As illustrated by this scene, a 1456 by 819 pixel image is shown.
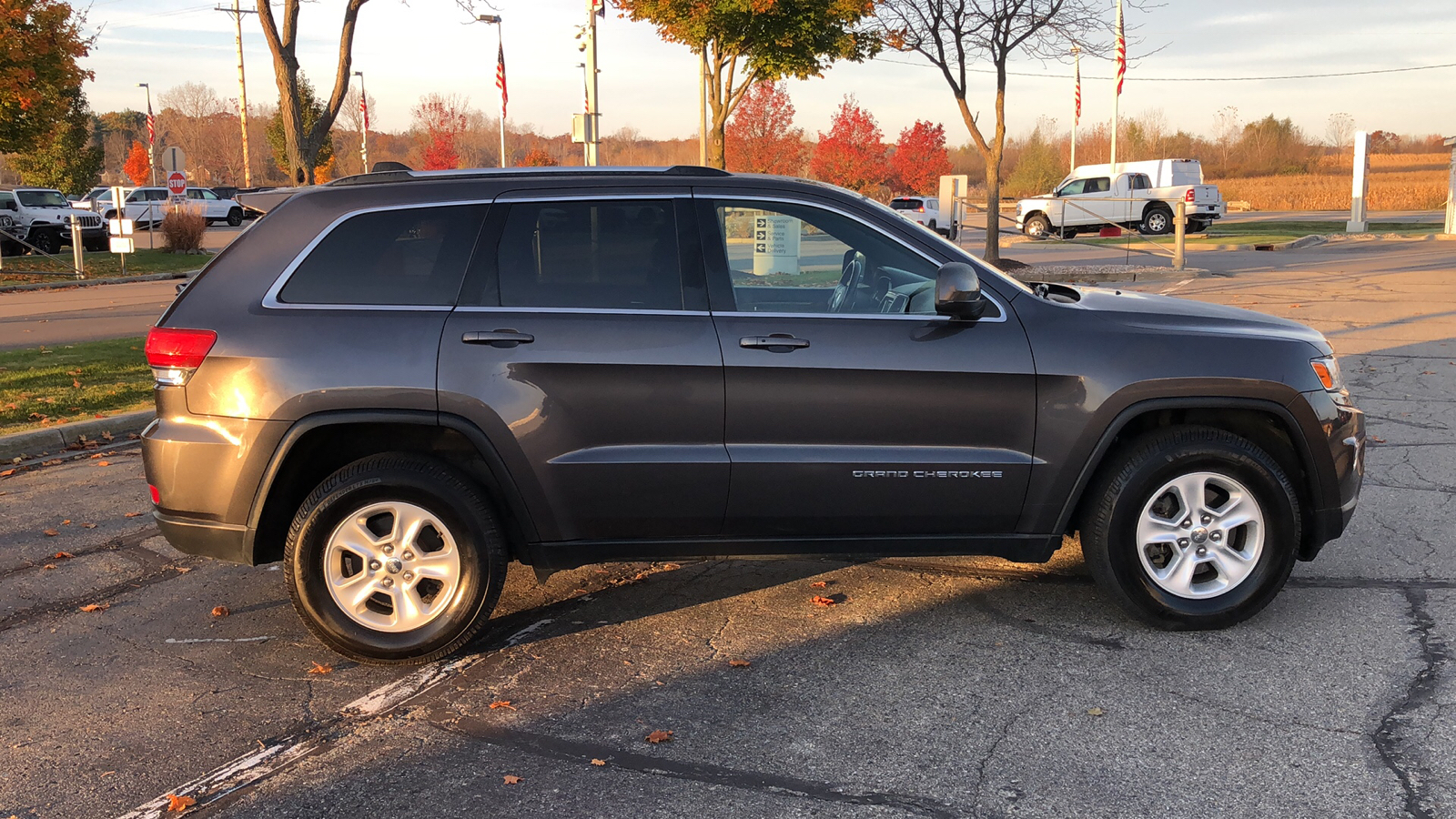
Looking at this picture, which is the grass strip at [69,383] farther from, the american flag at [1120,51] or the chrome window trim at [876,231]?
the american flag at [1120,51]

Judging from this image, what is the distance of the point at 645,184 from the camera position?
434 cm

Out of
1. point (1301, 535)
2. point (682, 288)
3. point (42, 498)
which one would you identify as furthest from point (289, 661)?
point (1301, 535)

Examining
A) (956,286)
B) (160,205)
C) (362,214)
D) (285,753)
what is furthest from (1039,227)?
(285,753)

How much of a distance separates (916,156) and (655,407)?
2144 inches

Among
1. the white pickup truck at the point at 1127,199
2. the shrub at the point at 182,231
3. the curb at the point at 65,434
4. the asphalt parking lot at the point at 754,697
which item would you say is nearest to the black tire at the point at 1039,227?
A: the white pickup truck at the point at 1127,199

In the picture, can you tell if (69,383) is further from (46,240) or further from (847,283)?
(46,240)

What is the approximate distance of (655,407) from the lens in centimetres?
414

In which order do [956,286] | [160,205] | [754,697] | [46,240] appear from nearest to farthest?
[754,697] < [956,286] < [46,240] < [160,205]

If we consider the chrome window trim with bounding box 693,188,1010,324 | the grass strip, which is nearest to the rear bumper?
the chrome window trim with bounding box 693,188,1010,324

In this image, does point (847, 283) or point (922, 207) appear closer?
point (847, 283)

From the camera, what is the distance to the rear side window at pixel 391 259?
420 centimetres

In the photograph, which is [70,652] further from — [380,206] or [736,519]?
[736,519]

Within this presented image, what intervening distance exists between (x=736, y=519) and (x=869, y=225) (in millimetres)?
1275

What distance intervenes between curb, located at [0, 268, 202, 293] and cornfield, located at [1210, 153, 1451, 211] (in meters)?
49.2
